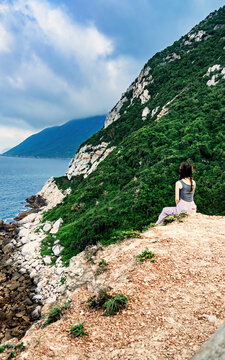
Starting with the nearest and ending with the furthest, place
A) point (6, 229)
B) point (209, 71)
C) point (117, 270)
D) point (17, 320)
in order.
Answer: point (117, 270) < point (17, 320) < point (6, 229) < point (209, 71)

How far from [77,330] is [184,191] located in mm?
7361

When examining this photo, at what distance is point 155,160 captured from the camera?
22.2 m

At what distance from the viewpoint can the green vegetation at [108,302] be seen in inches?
222

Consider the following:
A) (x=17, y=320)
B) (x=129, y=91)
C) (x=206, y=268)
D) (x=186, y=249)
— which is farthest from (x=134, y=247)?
(x=129, y=91)

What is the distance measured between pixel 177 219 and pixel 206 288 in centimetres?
537

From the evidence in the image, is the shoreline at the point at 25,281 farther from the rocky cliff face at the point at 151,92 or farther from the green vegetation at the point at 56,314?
the rocky cliff face at the point at 151,92

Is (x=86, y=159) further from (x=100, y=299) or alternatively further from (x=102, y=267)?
(x=100, y=299)

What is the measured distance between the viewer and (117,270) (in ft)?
24.9

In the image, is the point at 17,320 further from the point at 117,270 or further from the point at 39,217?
the point at 39,217

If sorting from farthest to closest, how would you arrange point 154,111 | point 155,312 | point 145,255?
1. point 154,111
2. point 145,255
3. point 155,312

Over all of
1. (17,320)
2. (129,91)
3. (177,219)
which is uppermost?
(129,91)

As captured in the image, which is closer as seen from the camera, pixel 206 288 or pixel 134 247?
pixel 206 288

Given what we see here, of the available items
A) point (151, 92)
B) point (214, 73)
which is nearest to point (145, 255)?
point (214, 73)

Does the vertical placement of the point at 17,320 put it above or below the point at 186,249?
below
